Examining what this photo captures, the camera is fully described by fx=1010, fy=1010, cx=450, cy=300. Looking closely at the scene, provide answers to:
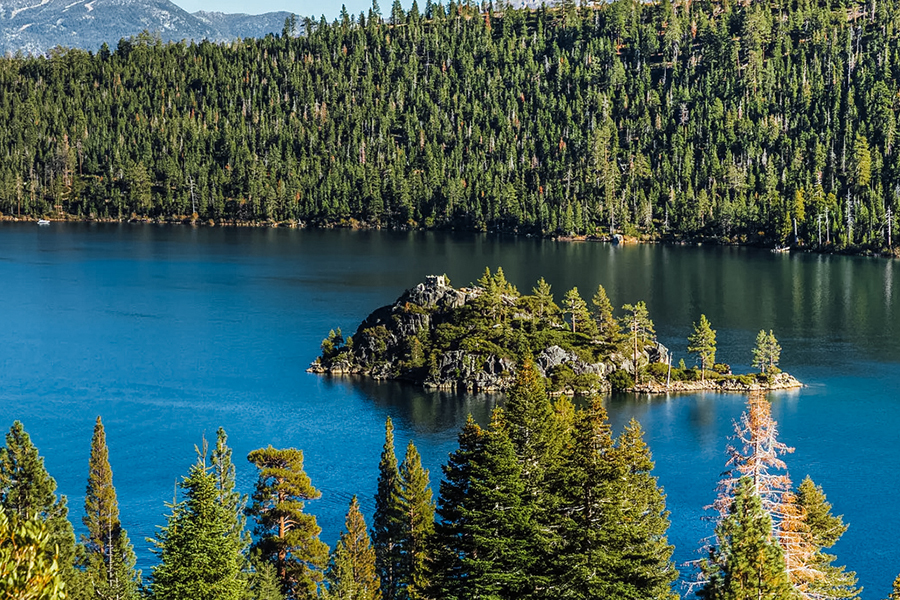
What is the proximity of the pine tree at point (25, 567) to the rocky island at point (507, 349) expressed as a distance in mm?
94610

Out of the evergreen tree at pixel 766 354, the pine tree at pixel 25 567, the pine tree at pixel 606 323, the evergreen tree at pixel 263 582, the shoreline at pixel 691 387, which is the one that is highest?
the pine tree at pixel 25 567

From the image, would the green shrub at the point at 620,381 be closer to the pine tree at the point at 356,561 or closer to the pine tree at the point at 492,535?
the pine tree at the point at 356,561

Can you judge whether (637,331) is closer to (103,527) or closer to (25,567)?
(103,527)

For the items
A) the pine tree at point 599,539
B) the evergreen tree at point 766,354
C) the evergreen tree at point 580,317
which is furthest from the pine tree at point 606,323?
the pine tree at point 599,539

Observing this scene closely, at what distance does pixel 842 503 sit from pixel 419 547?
4161 centimetres

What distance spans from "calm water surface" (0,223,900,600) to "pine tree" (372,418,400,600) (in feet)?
48.7

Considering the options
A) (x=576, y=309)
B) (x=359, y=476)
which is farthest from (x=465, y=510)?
(x=576, y=309)

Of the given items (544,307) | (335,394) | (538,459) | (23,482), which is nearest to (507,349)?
(544,307)

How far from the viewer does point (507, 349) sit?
396 feet

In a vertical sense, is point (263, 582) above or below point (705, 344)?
below

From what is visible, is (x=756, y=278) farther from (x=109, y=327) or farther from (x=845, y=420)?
(x=109, y=327)

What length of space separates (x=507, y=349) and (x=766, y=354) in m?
31.6

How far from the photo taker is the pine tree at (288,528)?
5969 centimetres

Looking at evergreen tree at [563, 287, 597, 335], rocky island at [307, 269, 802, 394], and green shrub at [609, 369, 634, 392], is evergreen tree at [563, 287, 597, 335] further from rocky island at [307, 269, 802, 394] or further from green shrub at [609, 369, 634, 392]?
green shrub at [609, 369, 634, 392]
